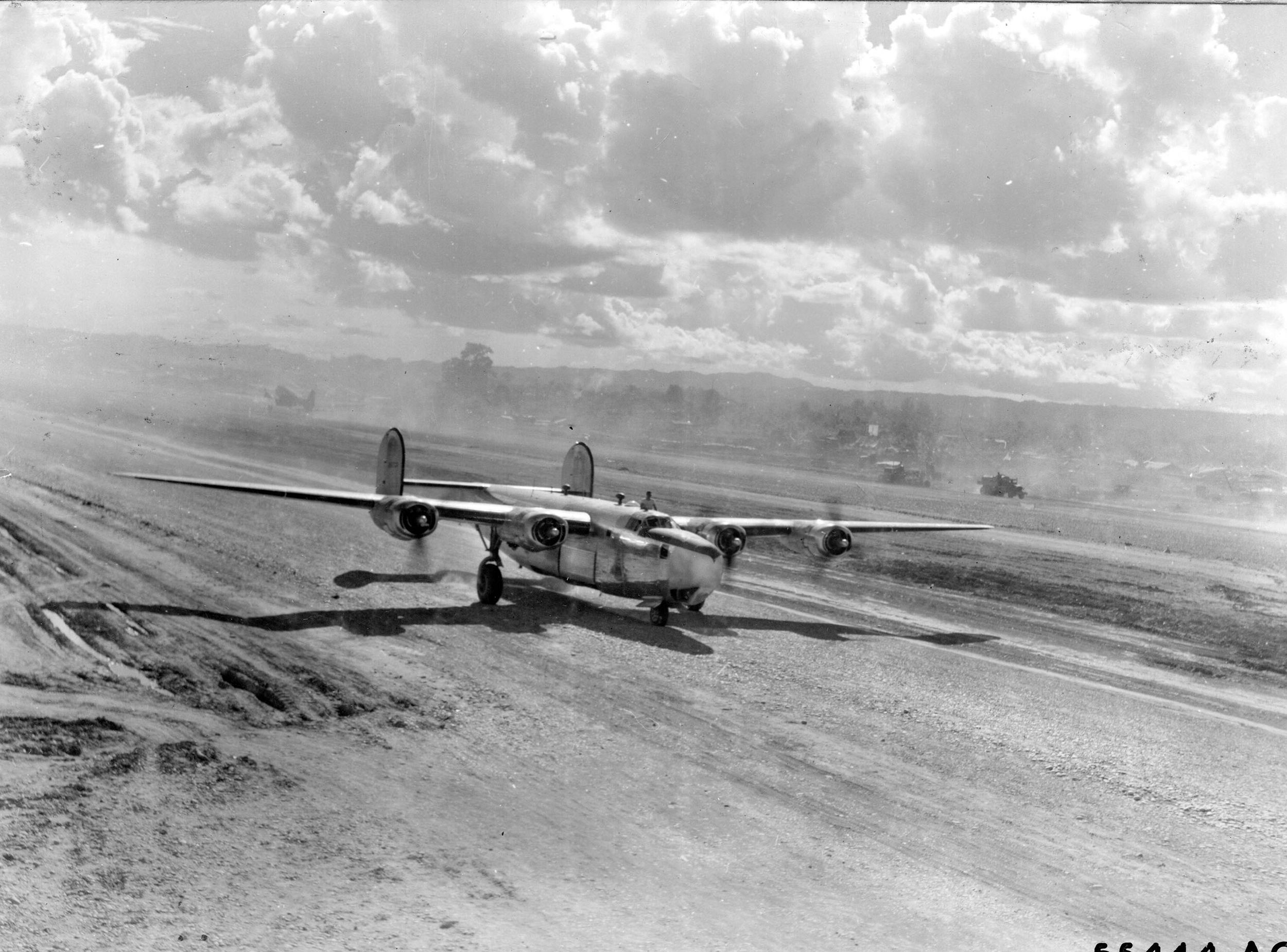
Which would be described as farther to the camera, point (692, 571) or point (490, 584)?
point (490, 584)

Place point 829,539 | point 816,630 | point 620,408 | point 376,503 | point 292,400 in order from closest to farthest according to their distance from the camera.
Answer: point 376,503 < point 816,630 < point 829,539 < point 292,400 < point 620,408

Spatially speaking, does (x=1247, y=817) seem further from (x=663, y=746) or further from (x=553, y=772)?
(x=553, y=772)

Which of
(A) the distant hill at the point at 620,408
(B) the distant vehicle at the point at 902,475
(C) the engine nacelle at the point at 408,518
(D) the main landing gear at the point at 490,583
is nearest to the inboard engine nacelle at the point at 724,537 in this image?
(D) the main landing gear at the point at 490,583

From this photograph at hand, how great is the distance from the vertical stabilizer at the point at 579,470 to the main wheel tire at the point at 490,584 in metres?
4.74

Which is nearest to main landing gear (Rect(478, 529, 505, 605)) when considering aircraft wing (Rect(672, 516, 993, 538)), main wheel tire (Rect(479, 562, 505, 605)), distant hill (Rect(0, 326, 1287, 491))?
main wheel tire (Rect(479, 562, 505, 605))

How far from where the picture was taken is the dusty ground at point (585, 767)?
10.5m

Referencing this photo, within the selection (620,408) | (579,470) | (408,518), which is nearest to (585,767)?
(408,518)

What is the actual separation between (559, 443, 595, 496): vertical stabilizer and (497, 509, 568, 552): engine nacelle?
5.01 meters

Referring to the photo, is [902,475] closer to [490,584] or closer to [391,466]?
[391,466]

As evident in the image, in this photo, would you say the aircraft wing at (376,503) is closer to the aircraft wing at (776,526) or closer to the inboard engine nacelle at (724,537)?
the aircraft wing at (776,526)

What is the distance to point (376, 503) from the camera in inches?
934

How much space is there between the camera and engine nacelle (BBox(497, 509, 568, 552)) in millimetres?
23844

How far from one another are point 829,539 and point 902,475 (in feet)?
274

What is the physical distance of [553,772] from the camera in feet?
46.5
